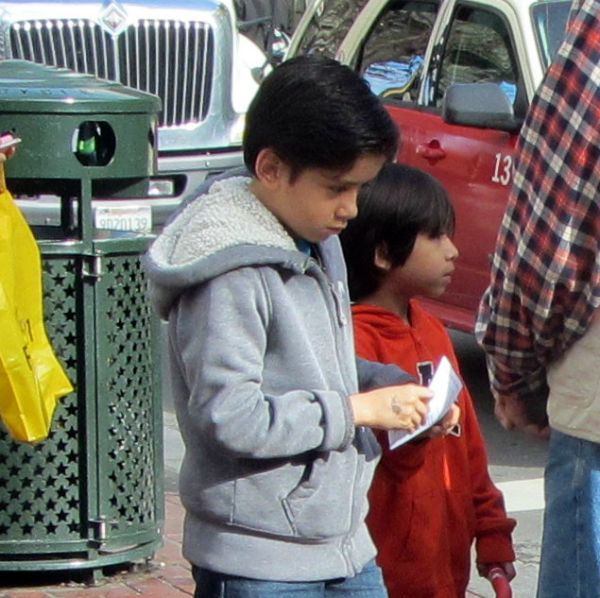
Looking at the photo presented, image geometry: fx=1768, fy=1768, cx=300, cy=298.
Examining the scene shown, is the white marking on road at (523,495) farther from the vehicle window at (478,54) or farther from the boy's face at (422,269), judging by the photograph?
the boy's face at (422,269)

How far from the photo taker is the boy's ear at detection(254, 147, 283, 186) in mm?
3062

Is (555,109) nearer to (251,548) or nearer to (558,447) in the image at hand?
(558,447)

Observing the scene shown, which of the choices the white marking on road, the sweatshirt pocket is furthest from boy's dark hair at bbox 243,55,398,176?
the white marking on road

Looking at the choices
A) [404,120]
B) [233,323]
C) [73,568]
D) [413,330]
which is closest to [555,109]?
[233,323]

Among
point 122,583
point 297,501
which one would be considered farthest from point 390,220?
point 122,583

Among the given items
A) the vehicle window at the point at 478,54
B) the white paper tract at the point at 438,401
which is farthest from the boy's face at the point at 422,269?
the vehicle window at the point at 478,54

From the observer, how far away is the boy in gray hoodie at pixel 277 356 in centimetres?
295

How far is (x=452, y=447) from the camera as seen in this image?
12.2 feet

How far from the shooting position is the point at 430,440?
11.6ft

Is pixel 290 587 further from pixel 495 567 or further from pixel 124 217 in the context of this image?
pixel 124 217

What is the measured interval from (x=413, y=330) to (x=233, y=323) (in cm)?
87

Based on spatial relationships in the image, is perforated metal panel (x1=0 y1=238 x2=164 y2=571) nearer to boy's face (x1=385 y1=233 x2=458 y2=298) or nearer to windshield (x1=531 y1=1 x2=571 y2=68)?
boy's face (x1=385 y1=233 x2=458 y2=298)

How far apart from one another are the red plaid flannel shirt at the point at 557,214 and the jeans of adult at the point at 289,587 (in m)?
0.50

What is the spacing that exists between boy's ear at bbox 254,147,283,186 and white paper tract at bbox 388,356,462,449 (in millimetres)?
475
